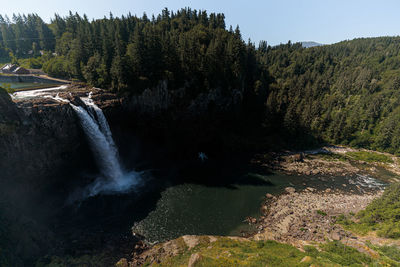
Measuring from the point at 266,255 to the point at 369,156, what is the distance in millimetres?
62461

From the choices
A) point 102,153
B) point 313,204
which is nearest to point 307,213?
point 313,204

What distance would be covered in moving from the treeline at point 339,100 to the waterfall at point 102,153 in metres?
52.7

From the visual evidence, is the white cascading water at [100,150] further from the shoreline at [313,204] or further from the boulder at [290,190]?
the boulder at [290,190]

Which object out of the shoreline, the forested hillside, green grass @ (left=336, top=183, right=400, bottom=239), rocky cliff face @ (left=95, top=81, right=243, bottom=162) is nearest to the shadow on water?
the shoreline

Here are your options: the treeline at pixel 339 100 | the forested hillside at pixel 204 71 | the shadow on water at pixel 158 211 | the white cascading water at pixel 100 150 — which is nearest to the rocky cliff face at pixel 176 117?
the forested hillside at pixel 204 71

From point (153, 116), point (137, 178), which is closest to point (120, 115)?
point (153, 116)

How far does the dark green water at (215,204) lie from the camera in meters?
28.1

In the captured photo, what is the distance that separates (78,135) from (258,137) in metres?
55.5

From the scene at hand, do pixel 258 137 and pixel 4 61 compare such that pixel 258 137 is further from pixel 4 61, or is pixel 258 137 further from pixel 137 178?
pixel 4 61

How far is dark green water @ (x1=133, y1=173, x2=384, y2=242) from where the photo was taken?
28109 mm

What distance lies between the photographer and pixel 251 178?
42.8 meters

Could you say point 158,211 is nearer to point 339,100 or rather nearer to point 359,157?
point 359,157

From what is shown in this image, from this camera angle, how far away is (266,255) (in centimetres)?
1988

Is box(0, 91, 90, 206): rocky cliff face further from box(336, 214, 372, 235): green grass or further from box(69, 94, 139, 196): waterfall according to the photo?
box(336, 214, 372, 235): green grass
